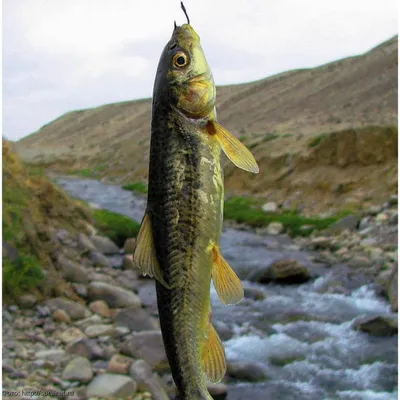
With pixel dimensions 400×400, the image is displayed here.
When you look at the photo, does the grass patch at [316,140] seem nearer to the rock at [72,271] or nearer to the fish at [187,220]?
the rock at [72,271]

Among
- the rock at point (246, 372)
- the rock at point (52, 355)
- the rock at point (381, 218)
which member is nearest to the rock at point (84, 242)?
the rock at point (52, 355)

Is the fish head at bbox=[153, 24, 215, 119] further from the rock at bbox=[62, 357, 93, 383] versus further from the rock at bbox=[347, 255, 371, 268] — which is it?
the rock at bbox=[347, 255, 371, 268]

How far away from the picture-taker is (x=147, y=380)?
26.1ft

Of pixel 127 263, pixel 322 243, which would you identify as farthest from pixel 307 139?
pixel 127 263

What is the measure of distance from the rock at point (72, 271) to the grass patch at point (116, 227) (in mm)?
4413

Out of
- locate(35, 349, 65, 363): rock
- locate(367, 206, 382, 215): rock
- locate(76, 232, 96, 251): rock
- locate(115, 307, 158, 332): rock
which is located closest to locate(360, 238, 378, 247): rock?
locate(367, 206, 382, 215): rock

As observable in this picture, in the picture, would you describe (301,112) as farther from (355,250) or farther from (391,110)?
(355,250)

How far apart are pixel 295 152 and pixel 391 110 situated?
20.7 feet

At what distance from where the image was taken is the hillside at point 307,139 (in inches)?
895

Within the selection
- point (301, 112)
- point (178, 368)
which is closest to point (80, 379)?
point (178, 368)

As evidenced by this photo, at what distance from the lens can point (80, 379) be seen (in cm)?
801

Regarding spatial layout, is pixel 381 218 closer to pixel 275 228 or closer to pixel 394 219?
pixel 394 219

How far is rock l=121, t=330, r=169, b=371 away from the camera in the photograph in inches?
341

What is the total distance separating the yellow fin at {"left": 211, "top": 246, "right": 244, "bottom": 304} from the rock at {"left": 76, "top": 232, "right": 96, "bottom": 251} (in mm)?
12197
